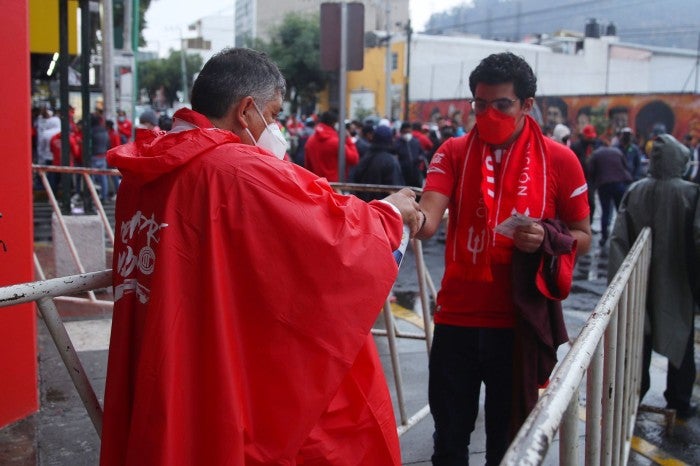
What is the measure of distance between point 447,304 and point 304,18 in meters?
52.7

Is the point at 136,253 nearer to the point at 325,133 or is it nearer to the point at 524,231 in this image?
the point at 524,231

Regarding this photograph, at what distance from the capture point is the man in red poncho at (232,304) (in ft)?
6.09

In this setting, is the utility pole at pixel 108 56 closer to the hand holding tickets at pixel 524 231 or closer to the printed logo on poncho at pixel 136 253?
the hand holding tickets at pixel 524 231

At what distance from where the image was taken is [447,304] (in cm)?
310

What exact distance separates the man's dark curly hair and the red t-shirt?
0.75 ft

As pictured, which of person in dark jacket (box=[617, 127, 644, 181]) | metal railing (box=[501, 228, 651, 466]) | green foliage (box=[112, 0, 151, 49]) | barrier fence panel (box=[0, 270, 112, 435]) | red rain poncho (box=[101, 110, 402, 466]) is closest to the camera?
metal railing (box=[501, 228, 651, 466])

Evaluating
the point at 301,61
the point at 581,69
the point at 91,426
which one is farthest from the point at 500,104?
the point at 301,61

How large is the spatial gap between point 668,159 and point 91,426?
365cm

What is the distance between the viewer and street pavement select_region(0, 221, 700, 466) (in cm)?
394

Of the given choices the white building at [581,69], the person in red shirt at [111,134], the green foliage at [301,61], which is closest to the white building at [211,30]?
the green foliage at [301,61]

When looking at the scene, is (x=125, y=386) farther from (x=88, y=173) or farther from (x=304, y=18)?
(x=304, y=18)

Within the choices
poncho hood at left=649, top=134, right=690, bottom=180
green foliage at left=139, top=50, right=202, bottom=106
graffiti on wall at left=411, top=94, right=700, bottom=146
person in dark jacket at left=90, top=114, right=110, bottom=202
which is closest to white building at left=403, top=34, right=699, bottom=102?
graffiti on wall at left=411, top=94, right=700, bottom=146

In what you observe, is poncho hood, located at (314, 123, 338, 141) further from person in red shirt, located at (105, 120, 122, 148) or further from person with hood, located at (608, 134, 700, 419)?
person in red shirt, located at (105, 120, 122, 148)

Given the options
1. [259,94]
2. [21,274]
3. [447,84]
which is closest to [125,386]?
[259,94]
